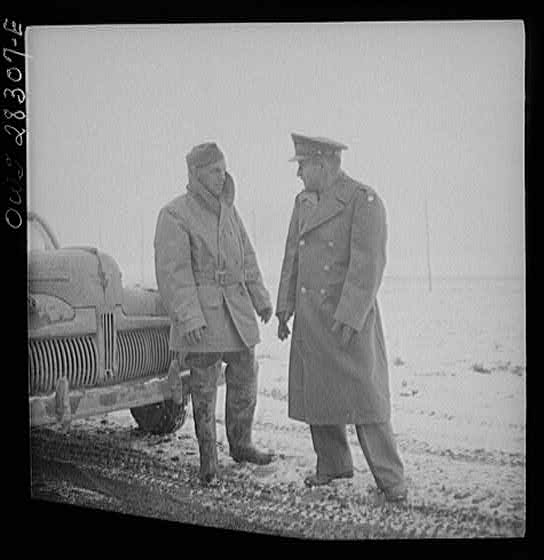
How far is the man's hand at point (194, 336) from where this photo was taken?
304 cm

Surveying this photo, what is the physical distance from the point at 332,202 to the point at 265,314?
38 cm

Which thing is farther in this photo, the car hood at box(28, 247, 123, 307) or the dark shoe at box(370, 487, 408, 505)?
the car hood at box(28, 247, 123, 307)

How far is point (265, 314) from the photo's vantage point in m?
3.04

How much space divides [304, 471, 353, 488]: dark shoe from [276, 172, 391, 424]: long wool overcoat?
156 mm

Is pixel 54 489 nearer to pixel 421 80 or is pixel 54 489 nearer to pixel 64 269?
pixel 64 269

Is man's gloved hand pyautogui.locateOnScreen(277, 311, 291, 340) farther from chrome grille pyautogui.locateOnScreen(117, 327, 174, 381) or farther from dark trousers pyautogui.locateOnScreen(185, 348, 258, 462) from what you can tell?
chrome grille pyautogui.locateOnScreen(117, 327, 174, 381)

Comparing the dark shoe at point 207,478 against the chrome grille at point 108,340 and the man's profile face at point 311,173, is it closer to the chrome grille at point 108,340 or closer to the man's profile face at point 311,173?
the chrome grille at point 108,340

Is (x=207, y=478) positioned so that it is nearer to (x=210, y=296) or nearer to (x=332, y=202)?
(x=210, y=296)

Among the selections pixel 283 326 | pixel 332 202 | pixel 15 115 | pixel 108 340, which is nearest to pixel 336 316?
pixel 283 326

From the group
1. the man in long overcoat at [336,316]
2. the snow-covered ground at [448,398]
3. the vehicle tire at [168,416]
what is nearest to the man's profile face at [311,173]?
the man in long overcoat at [336,316]

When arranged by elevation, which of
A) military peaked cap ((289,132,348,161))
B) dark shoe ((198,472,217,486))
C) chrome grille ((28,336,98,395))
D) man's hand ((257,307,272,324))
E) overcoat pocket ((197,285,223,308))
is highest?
military peaked cap ((289,132,348,161))

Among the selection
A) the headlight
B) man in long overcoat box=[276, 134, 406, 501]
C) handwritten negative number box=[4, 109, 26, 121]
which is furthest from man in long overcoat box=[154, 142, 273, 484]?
handwritten negative number box=[4, 109, 26, 121]

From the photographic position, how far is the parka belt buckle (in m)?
3.02

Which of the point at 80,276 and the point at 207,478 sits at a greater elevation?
the point at 80,276
